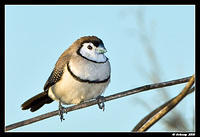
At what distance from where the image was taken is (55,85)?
3811 mm

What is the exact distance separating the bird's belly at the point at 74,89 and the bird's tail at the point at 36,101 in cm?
36

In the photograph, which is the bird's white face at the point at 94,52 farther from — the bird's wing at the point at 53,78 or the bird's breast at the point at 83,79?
the bird's wing at the point at 53,78

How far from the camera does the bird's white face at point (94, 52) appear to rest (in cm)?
366

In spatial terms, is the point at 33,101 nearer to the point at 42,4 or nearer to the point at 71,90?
the point at 71,90

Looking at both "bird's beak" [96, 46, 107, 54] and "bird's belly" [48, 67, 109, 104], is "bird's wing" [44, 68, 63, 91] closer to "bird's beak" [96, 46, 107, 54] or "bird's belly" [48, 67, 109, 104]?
"bird's belly" [48, 67, 109, 104]

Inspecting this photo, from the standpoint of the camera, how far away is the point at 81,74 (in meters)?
3.50

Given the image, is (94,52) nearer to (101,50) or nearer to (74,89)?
(101,50)

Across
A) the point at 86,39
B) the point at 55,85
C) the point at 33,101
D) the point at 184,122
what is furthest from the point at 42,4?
the point at 184,122

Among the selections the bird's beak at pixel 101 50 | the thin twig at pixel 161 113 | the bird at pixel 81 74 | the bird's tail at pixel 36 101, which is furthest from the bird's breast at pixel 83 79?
the thin twig at pixel 161 113

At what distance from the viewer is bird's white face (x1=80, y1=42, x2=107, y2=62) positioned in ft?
12.0

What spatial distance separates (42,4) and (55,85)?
880 mm

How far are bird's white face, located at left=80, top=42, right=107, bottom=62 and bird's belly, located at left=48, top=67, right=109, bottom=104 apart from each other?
11.0 inches

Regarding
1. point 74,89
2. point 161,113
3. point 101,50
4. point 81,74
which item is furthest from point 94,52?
point 161,113
